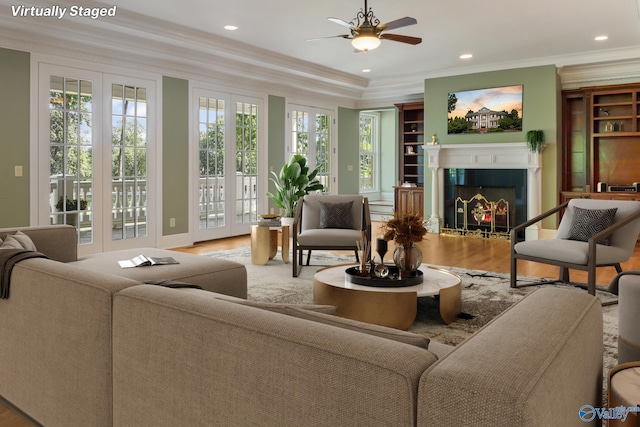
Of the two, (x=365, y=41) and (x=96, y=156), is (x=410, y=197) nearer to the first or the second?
(x=365, y=41)

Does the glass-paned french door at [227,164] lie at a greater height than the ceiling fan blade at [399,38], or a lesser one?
lesser

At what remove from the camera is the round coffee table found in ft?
10.7

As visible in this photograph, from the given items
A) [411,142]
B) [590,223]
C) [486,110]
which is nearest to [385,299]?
[590,223]

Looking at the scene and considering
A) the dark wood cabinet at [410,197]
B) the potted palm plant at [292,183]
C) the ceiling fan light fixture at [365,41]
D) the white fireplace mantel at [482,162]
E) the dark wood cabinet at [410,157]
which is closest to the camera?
the ceiling fan light fixture at [365,41]

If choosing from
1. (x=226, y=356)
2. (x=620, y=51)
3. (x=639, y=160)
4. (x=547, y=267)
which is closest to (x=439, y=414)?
(x=226, y=356)

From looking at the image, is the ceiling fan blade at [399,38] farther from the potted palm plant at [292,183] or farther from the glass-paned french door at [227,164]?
the glass-paned french door at [227,164]

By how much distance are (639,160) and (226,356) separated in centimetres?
828

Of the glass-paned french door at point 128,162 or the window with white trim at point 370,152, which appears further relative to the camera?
the window with white trim at point 370,152

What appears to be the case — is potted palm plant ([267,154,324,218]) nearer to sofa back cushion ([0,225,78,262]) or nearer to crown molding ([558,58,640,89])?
sofa back cushion ([0,225,78,262])

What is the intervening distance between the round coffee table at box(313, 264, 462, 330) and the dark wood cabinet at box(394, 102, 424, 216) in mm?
6103

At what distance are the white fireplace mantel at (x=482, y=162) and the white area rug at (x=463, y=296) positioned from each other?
9.88ft

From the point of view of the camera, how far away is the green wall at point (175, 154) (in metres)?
7.01

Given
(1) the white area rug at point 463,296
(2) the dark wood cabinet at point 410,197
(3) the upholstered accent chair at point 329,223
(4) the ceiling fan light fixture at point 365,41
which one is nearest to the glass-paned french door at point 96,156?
(1) the white area rug at point 463,296

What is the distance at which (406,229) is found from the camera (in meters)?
3.67
